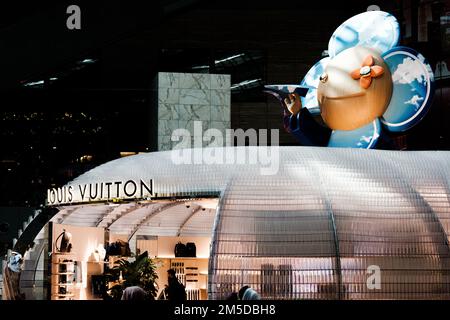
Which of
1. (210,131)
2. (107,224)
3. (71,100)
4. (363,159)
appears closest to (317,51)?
(210,131)

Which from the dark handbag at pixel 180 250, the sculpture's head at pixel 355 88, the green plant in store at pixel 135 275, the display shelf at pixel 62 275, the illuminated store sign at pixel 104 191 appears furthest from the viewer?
the dark handbag at pixel 180 250

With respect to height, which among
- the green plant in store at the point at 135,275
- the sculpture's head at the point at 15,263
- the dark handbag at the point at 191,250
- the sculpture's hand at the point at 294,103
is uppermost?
the sculpture's hand at the point at 294,103

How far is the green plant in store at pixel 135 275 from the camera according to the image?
17.6 metres

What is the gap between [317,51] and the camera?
1195 inches

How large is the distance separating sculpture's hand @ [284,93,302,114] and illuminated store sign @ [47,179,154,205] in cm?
420

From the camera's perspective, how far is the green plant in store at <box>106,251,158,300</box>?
17594mm

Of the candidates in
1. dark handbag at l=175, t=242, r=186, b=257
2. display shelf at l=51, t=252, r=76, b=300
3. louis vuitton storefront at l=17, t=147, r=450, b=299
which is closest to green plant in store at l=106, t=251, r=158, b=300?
display shelf at l=51, t=252, r=76, b=300

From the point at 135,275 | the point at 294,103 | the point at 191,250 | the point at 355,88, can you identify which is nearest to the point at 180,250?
the point at 191,250

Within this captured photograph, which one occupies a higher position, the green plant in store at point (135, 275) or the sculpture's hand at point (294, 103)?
the sculpture's hand at point (294, 103)

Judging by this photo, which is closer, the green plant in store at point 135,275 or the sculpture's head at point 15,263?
the sculpture's head at point 15,263

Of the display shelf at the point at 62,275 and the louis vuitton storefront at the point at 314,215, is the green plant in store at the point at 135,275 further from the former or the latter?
the louis vuitton storefront at the point at 314,215

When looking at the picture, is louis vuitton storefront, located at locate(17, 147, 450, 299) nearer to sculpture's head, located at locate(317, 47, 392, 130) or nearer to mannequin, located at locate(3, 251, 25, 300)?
mannequin, located at locate(3, 251, 25, 300)

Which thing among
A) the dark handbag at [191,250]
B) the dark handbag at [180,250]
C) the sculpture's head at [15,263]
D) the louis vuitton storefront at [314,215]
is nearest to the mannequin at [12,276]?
the sculpture's head at [15,263]

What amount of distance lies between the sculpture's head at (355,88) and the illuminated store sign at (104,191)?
435 cm
